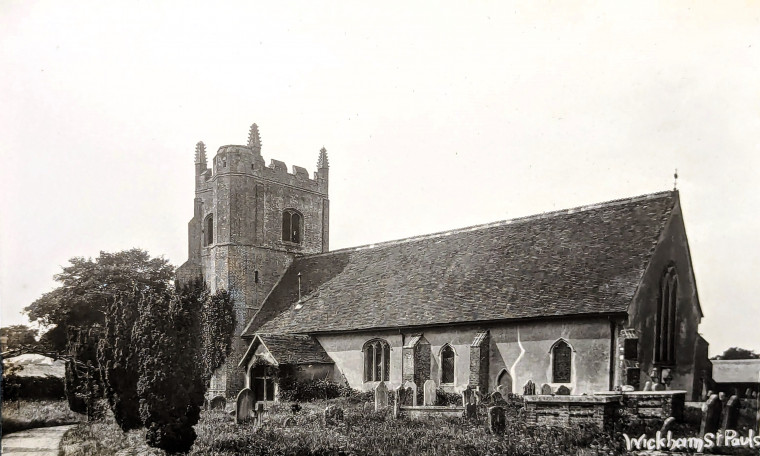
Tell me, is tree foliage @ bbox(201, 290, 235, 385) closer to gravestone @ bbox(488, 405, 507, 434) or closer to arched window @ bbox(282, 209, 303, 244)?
arched window @ bbox(282, 209, 303, 244)

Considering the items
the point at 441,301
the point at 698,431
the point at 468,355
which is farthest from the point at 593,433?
the point at 441,301

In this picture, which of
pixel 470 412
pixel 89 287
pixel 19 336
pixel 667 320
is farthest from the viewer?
pixel 89 287

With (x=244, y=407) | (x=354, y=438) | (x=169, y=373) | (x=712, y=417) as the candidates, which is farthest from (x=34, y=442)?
(x=712, y=417)

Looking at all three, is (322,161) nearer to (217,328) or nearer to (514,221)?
(217,328)

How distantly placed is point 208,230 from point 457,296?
16.9m

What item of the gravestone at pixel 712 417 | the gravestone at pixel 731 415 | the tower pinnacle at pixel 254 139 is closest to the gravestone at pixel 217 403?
the tower pinnacle at pixel 254 139

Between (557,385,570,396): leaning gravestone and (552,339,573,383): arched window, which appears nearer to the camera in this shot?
(557,385,570,396): leaning gravestone

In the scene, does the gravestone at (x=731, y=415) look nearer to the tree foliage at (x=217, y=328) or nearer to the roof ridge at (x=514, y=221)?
the roof ridge at (x=514, y=221)

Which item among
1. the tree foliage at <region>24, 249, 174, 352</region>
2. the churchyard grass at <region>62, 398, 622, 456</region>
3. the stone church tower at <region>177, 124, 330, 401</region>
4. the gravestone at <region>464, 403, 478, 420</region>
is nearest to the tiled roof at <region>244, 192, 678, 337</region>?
the stone church tower at <region>177, 124, 330, 401</region>

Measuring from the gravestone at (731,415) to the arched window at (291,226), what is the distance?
2709cm

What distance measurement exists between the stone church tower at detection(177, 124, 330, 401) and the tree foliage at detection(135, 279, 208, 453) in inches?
584

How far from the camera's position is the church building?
2170cm

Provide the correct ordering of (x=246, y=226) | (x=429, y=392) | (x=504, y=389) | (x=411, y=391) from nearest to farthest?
(x=429, y=392), (x=504, y=389), (x=411, y=391), (x=246, y=226)

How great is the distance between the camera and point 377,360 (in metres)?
27.5
